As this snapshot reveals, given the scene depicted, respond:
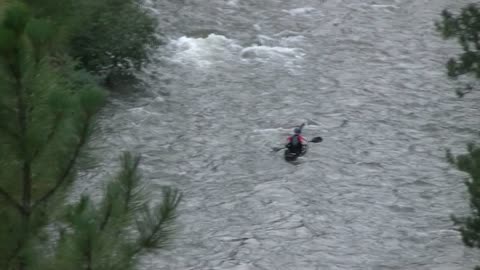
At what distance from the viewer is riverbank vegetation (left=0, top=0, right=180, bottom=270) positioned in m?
4.32

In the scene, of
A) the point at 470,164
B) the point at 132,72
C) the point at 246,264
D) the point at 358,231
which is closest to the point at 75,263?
the point at 470,164

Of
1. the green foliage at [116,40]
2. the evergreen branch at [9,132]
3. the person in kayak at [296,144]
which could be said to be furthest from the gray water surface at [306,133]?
the evergreen branch at [9,132]

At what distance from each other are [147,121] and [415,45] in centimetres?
577

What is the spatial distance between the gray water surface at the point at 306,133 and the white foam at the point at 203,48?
27mm

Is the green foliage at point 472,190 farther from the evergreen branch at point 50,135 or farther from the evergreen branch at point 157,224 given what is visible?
the evergreen branch at point 50,135

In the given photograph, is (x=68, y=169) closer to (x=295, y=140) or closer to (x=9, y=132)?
(x=9, y=132)

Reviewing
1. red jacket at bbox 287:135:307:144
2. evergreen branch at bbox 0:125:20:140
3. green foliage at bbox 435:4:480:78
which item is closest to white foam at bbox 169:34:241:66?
red jacket at bbox 287:135:307:144

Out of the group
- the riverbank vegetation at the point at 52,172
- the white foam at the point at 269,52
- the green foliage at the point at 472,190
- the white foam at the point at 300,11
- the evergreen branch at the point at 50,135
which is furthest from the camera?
the white foam at the point at 300,11

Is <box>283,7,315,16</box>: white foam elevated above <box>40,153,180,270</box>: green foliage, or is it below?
below

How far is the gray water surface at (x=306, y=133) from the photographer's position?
32.2 ft

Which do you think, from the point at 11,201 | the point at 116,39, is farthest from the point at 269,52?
the point at 11,201

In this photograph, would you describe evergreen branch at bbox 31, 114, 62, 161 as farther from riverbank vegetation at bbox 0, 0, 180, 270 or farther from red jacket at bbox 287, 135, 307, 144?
red jacket at bbox 287, 135, 307, 144

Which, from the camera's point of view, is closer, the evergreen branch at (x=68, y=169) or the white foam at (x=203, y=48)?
the evergreen branch at (x=68, y=169)

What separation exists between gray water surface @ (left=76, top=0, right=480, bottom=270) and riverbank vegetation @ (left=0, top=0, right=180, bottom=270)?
2.11m
